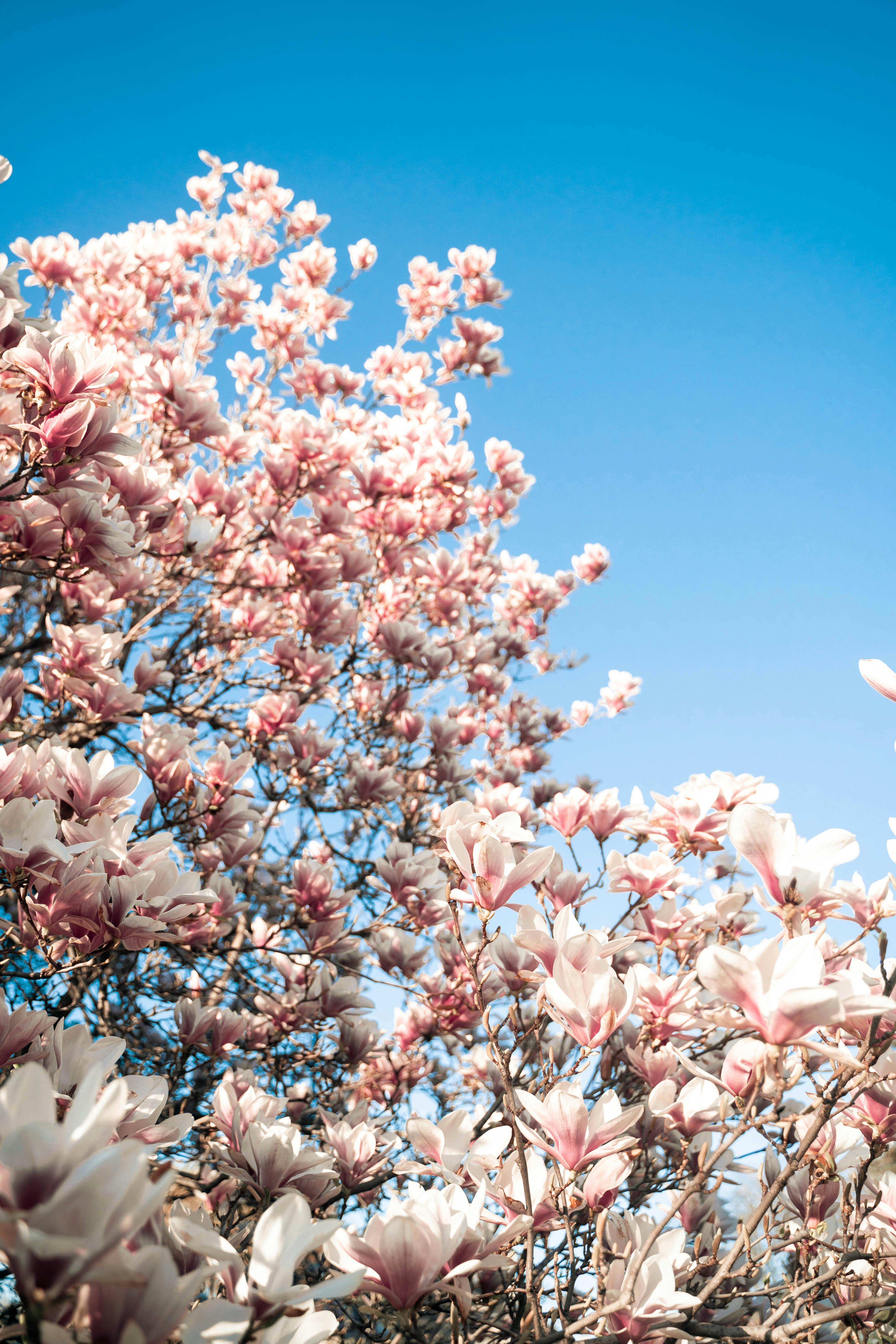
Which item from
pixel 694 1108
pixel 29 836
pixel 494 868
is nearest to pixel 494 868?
pixel 494 868

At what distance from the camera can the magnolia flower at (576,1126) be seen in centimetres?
106

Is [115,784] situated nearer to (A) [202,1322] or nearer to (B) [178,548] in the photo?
(A) [202,1322]

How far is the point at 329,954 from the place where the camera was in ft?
8.18

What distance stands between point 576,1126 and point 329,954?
1.56 meters

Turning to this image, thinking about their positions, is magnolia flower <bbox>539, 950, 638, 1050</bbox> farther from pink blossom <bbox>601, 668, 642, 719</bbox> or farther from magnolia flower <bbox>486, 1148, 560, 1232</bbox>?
pink blossom <bbox>601, 668, 642, 719</bbox>

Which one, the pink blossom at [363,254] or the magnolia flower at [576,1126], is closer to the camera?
the magnolia flower at [576,1126]

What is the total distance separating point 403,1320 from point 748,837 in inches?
30.9

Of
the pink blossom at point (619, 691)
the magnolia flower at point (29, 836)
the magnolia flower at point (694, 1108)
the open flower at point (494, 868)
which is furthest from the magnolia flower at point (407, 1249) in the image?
the pink blossom at point (619, 691)

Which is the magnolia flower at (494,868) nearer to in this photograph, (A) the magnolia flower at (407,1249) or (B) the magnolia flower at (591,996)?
(B) the magnolia flower at (591,996)

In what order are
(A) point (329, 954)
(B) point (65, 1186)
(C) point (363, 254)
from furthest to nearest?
(C) point (363, 254)
(A) point (329, 954)
(B) point (65, 1186)

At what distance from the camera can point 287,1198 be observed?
2.56ft

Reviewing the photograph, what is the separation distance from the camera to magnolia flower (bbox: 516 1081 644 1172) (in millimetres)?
1060

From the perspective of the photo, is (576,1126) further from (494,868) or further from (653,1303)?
(494,868)

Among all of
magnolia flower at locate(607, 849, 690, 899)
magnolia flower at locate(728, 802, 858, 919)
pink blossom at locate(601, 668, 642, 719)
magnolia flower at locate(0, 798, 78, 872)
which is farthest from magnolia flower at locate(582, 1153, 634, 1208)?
pink blossom at locate(601, 668, 642, 719)
